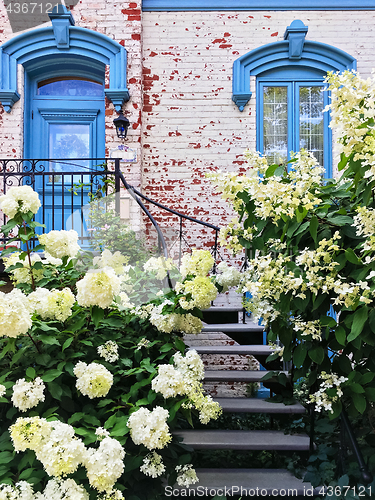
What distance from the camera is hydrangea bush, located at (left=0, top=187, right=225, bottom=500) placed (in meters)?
1.52

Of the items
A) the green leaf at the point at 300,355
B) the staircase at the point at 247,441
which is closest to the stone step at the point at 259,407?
the staircase at the point at 247,441

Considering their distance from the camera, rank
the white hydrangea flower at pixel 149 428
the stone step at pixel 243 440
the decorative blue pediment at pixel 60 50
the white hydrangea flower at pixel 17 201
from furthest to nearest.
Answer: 1. the decorative blue pediment at pixel 60 50
2. the stone step at pixel 243 440
3. the white hydrangea flower at pixel 17 201
4. the white hydrangea flower at pixel 149 428

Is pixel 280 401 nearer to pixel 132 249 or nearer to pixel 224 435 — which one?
pixel 224 435

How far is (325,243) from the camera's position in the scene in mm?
1541

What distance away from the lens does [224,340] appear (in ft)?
16.9

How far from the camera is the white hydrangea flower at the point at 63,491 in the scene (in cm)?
150

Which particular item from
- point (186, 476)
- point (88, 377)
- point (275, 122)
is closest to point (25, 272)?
point (88, 377)

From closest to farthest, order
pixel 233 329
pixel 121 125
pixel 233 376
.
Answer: pixel 233 376 → pixel 233 329 → pixel 121 125

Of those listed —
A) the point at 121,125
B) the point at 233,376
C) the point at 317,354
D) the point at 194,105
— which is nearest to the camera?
the point at 317,354

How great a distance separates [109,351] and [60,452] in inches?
22.7

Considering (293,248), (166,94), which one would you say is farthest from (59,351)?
(166,94)

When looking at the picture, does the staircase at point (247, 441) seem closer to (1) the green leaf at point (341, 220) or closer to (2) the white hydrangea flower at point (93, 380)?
(2) the white hydrangea flower at point (93, 380)

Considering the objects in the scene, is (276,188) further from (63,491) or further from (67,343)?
(63,491)

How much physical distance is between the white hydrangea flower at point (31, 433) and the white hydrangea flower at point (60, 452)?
0.06 feet
